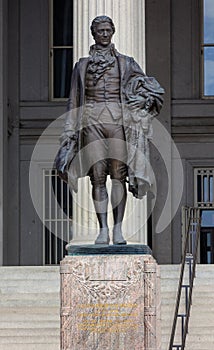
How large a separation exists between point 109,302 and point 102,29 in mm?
2797

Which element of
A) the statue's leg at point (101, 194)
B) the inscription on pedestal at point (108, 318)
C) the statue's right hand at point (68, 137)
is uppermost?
the statue's right hand at point (68, 137)

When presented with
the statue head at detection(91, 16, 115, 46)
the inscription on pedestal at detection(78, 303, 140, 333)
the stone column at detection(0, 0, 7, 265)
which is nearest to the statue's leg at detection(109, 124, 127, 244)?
the inscription on pedestal at detection(78, 303, 140, 333)

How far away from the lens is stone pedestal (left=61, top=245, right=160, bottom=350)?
1102cm

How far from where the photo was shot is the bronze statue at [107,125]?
1148 centimetres

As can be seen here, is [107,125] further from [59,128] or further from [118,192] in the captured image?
[59,128]

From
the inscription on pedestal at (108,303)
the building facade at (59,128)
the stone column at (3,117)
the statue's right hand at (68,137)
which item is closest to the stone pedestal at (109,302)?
the inscription on pedestal at (108,303)

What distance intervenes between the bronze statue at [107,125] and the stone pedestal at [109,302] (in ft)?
1.60

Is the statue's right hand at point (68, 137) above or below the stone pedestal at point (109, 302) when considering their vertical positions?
above

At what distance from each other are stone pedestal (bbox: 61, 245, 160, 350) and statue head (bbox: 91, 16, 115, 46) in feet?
7.32

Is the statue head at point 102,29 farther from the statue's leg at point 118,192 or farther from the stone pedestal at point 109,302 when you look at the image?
the stone pedestal at point 109,302

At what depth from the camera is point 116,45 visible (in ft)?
53.8

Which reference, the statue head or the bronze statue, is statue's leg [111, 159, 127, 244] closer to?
the bronze statue

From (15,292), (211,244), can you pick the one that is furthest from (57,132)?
(15,292)

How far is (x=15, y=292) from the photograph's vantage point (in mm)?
16562
